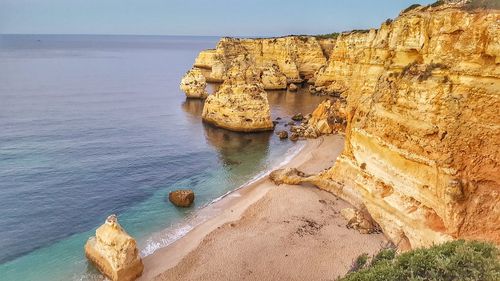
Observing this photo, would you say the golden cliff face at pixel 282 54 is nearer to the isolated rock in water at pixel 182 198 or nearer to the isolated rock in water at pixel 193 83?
the isolated rock in water at pixel 193 83

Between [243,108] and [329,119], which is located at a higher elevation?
[243,108]

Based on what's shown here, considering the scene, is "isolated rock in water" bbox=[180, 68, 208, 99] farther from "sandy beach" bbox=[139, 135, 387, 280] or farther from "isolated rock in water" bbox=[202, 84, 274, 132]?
"sandy beach" bbox=[139, 135, 387, 280]

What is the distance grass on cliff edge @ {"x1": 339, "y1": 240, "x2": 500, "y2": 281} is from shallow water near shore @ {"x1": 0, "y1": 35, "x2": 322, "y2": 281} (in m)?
14.3

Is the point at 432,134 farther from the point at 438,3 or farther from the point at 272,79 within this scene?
the point at 272,79

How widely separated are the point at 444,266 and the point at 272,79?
7121cm

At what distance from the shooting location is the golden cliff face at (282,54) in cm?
8919

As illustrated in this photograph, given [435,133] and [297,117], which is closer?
[435,133]

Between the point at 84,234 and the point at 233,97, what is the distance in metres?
26.3

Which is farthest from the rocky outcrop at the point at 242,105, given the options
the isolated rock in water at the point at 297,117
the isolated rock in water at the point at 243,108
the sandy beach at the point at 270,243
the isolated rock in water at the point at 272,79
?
the isolated rock in water at the point at 272,79

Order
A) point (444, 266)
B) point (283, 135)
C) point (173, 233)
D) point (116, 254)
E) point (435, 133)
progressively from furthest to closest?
1. point (283, 135)
2. point (173, 233)
3. point (116, 254)
4. point (435, 133)
5. point (444, 266)

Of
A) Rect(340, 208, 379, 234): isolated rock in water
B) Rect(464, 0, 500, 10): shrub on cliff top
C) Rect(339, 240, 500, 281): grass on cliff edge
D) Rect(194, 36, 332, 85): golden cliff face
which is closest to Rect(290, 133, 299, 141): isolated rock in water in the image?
Rect(340, 208, 379, 234): isolated rock in water

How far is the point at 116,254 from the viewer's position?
18.4 meters

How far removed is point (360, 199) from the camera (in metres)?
24.0

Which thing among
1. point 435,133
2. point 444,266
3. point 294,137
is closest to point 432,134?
point 435,133
